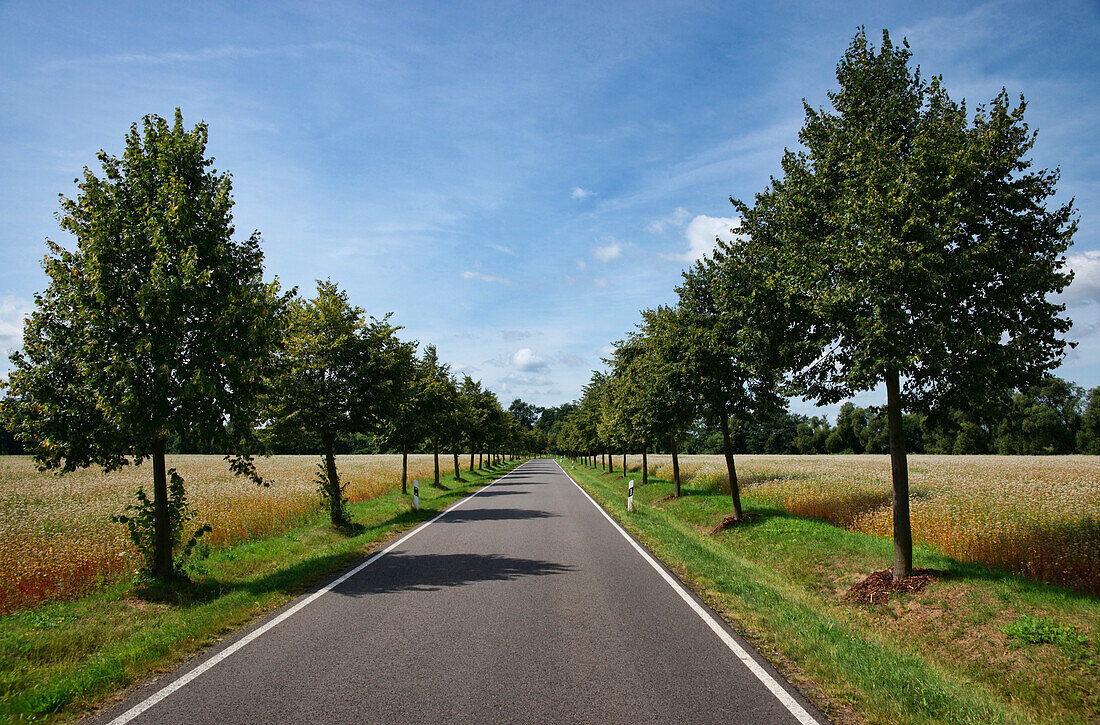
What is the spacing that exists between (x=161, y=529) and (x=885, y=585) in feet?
37.9

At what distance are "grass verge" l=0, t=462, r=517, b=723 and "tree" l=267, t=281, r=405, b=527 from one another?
4024 mm

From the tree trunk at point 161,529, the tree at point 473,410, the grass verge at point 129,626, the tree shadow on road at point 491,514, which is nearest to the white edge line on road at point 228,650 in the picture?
the grass verge at point 129,626

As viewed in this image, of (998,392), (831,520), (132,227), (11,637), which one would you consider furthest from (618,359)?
(11,637)

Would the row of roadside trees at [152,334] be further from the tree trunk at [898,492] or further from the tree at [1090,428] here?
the tree at [1090,428]

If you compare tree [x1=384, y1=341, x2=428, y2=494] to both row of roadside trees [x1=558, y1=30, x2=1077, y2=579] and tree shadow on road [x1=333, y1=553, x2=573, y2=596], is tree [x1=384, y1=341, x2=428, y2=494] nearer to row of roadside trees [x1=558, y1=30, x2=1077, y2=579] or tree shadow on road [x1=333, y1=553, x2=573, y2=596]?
tree shadow on road [x1=333, y1=553, x2=573, y2=596]

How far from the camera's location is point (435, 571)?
10070 mm

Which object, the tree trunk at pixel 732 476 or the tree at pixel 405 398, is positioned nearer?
the tree trunk at pixel 732 476

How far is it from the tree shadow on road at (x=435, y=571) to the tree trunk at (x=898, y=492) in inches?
213

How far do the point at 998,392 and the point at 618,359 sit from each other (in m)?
21.6

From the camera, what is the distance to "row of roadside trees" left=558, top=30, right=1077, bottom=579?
26.4 ft

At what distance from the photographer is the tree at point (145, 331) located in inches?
326

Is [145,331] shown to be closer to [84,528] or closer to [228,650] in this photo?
[228,650]

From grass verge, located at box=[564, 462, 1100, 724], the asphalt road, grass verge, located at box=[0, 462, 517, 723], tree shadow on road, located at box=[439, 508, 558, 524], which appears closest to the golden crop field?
grass verge, located at box=[0, 462, 517, 723]

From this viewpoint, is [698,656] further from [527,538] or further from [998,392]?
[527,538]
